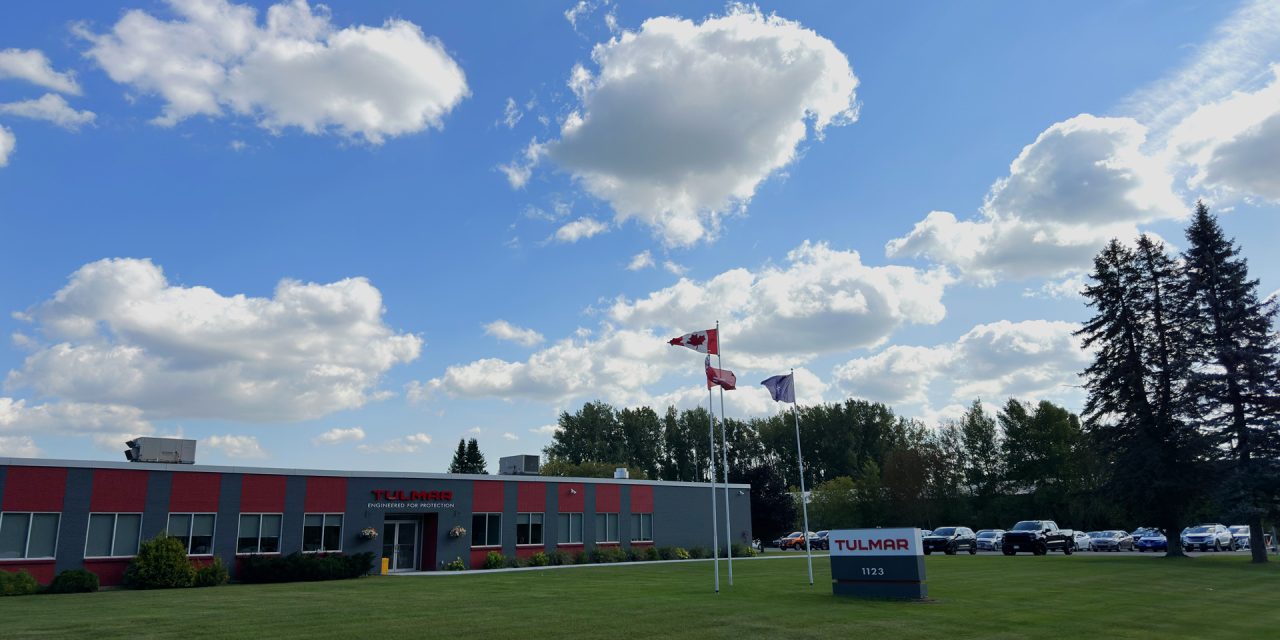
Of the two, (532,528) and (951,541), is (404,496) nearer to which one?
(532,528)

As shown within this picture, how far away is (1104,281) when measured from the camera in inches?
1714

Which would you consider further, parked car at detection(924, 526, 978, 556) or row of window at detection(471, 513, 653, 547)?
parked car at detection(924, 526, 978, 556)

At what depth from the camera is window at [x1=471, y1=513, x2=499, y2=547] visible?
129 ft

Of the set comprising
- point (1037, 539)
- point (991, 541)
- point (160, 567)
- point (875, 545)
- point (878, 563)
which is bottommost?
point (991, 541)

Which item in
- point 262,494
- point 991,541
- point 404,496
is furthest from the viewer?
point 991,541

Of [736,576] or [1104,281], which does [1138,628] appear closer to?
[736,576]

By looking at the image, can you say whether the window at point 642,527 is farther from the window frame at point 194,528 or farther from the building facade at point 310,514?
the window frame at point 194,528

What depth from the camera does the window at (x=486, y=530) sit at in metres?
39.4

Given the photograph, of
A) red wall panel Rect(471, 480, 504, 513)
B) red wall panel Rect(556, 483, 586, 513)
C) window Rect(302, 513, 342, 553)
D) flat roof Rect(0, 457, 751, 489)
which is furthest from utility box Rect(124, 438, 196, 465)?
red wall panel Rect(556, 483, 586, 513)

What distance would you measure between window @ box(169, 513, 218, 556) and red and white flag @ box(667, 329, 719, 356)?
828 inches

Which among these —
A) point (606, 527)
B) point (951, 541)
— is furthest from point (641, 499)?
point (951, 541)

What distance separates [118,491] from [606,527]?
2414 centimetres

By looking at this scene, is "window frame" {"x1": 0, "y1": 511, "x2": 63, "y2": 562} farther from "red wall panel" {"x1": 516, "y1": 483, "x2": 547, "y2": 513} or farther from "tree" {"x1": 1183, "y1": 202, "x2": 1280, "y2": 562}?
"tree" {"x1": 1183, "y1": 202, "x2": 1280, "y2": 562}

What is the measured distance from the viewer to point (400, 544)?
3759 cm
